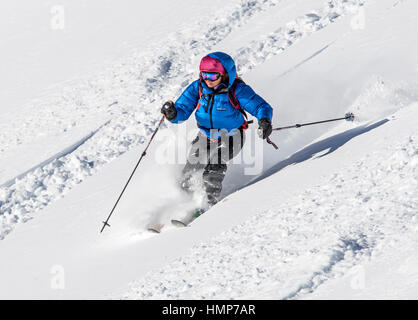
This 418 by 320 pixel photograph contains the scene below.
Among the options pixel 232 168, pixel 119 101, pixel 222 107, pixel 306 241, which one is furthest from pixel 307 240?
pixel 119 101

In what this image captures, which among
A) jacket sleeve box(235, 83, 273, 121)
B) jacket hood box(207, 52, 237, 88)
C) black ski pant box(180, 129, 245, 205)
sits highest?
jacket hood box(207, 52, 237, 88)

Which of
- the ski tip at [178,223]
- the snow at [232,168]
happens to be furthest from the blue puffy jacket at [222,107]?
the ski tip at [178,223]

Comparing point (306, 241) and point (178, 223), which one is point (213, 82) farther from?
point (306, 241)

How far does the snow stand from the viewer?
161 inches

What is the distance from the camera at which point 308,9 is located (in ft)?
39.2

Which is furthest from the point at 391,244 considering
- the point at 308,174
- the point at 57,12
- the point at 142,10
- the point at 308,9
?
the point at 57,12

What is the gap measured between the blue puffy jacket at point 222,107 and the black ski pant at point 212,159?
4.1 inches

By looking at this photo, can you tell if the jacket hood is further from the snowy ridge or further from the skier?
the snowy ridge

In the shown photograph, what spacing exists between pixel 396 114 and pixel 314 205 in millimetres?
2446

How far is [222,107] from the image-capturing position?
6320mm

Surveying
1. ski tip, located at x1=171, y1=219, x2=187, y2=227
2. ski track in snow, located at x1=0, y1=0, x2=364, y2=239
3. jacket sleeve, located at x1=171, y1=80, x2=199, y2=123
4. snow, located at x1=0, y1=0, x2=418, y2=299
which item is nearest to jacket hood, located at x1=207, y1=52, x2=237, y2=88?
jacket sleeve, located at x1=171, y1=80, x2=199, y2=123

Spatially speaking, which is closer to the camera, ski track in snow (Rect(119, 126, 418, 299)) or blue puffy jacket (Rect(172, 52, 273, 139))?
ski track in snow (Rect(119, 126, 418, 299))

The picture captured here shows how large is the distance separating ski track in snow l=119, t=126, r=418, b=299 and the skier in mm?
1365

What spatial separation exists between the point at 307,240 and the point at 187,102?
113 inches
